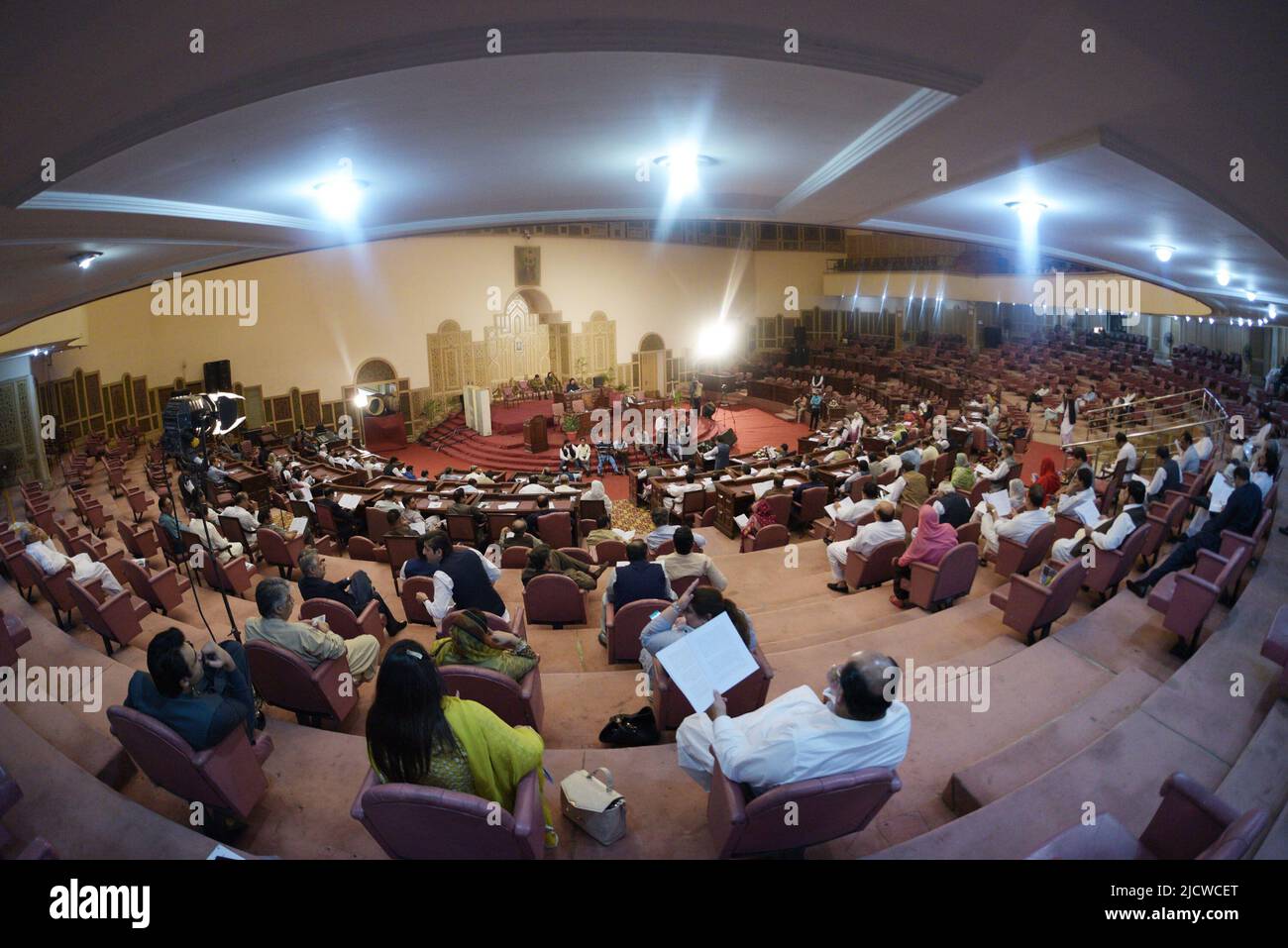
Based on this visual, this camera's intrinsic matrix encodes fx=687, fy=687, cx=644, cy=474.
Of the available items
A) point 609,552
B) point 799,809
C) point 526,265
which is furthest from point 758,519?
point 526,265

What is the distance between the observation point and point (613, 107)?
295cm

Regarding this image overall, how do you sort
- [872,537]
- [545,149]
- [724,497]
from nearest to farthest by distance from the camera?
1. [545,149]
2. [872,537]
3. [724,497]

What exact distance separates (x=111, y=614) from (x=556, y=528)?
425 cm

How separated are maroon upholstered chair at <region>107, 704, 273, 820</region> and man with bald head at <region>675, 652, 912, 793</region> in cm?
209

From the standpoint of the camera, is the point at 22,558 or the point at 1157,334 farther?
the point at 1157,334

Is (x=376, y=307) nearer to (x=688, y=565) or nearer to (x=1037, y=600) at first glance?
(x=688, y=565)

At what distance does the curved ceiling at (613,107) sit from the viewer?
1.93 m

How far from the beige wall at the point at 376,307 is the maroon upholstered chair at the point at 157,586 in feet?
39.1

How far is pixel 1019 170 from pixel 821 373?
62.4ft

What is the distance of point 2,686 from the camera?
427cm

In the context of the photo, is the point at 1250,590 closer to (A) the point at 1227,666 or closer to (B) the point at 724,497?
(A) the point at 1227,666

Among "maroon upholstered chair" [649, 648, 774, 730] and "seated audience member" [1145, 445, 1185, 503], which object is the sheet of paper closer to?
"seated audience member" [1145, 445, 1185, 503]

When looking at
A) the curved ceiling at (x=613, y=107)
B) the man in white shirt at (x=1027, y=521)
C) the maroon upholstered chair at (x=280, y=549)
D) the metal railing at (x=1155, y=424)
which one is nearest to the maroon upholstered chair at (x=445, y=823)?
the curved ceiling at (x=613, y=107)

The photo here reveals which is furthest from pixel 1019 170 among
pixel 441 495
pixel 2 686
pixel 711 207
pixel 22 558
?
pixel 22 558
